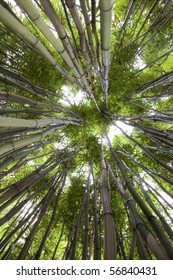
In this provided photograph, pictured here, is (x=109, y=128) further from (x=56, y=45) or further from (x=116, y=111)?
(x=56, y=45)

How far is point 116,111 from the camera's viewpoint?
3855mm

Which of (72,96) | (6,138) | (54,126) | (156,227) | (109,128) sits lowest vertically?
(156,227)

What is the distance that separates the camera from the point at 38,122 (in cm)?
177

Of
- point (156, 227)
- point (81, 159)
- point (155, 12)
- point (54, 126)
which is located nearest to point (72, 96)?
point (81, 159)

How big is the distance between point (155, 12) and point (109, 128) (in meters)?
1.83

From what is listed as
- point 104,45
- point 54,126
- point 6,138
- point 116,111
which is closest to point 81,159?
point 116,111

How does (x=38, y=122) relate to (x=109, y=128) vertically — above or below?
below

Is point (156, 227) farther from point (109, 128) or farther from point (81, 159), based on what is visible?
point (109, 128)

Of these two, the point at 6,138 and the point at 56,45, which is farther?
the point at 6,138

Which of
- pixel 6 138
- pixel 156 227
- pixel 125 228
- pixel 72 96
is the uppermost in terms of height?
pixel 72 96

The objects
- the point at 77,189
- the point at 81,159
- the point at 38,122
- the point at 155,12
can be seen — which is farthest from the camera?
the point at 81,159

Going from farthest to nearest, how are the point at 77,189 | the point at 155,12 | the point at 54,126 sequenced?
1. the point at 77,189
2. the point at 155,12
3. the point at 54,126

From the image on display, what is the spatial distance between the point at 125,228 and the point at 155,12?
291 centimetres

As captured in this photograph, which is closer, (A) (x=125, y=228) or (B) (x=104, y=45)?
(B) (x=104, y=45)
